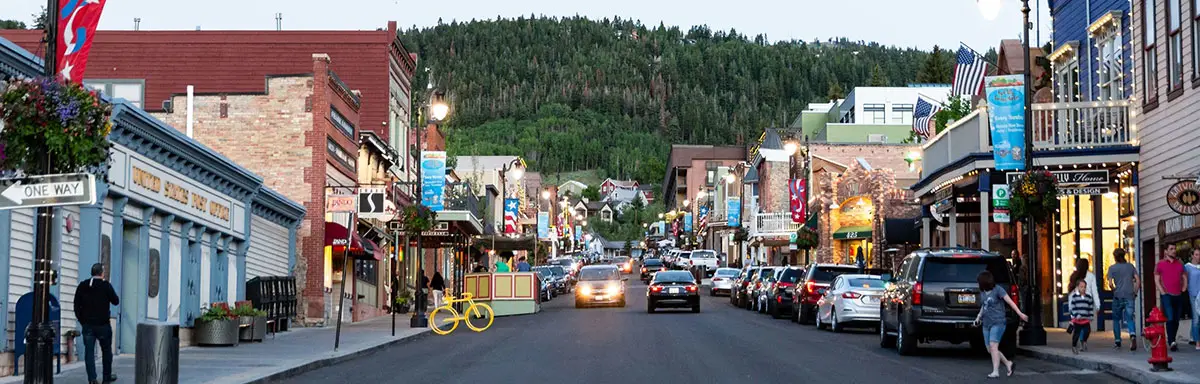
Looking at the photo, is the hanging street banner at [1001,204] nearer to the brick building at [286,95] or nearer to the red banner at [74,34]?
the brick building at [286,95]

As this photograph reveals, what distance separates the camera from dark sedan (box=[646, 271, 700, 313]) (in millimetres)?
46562

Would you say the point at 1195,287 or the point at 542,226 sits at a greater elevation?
the point at 542,226

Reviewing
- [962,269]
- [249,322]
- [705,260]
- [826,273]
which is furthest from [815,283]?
[705,260]

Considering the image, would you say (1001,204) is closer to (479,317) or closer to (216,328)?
(216,328)

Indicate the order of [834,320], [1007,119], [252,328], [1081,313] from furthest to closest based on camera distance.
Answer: [834,320]
[252,328]
[1007,119]
[1081,313]

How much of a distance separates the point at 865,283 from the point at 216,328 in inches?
557

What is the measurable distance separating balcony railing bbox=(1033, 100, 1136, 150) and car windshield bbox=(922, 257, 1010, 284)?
22.1ft

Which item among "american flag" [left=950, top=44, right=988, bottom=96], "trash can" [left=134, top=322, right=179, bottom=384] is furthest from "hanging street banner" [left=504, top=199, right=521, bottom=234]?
"trash can" [left=134, top=322, right=179, bottom=384]

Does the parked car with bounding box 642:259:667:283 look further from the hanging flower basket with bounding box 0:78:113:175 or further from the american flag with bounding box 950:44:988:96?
the hanging flower basket with bounding box 0:78:113:175

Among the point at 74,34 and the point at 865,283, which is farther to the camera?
the point at 865,283

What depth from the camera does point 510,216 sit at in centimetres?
7769

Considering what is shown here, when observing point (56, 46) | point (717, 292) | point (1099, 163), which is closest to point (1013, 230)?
point (1099, 163)

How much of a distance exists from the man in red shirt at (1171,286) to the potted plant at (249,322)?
1641 cm

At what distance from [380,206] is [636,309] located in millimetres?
15282
